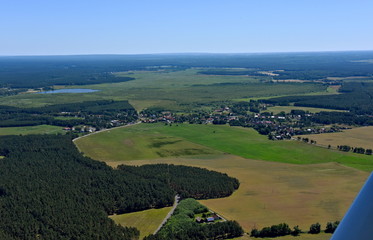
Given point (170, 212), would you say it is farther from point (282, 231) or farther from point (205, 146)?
point (205, 146)

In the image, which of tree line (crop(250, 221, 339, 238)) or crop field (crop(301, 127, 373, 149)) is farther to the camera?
crop field (crop(301, 127, 373, 149))

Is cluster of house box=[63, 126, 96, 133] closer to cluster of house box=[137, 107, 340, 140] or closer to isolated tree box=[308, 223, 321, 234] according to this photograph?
cluster of house box=[137, 107, 340, 140]

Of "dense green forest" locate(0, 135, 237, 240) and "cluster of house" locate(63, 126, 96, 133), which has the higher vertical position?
"dense green forest" locate(0, 135, 237, 240)

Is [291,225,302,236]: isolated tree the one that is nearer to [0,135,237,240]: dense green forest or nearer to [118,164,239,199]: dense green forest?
[118,164,239,199]: dense green forest

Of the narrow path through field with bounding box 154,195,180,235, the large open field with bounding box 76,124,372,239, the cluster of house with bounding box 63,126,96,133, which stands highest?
the large open field with bounding box 76,124,372,239

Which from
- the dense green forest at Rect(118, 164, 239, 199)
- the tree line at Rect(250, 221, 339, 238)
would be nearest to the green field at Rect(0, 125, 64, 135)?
the dense green forest at Rect(118, 164, 239, 199)

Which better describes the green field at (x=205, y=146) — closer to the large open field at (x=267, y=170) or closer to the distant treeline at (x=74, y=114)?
the large open field at (x=267, y=170)

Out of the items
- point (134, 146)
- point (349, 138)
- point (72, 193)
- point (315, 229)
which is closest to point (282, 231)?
point (315, 229)

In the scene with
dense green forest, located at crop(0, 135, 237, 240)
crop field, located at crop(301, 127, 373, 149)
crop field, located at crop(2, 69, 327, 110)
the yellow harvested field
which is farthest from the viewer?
crop field, located at crop(2, 69, 327, 110)

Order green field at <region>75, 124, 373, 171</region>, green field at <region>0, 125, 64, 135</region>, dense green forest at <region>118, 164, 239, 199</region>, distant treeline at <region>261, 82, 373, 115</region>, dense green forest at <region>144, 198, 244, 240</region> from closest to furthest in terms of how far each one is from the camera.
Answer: dense green forest at <region>144, 198, 244, 240</region>, dense green forest at <region>118, 164, 239, 199</region>, green field at <region>75, 124, 373, 171</region>, green field at <region>0, 125, 64, 135</region>, distant treeline at <region>261, 82, 373, 115</region>
